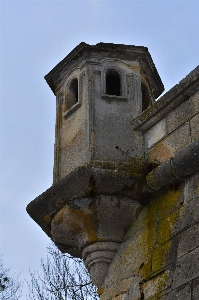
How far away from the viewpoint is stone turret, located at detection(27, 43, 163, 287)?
456cm

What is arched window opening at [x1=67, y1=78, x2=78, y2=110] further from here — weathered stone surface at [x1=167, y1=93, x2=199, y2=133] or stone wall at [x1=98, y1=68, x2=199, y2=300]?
weathered stone surface at [x1=167, y1=93, x2=199, y2=133]

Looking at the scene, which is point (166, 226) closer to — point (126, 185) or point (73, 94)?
point (126, 185)

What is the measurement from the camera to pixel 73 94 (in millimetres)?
5684

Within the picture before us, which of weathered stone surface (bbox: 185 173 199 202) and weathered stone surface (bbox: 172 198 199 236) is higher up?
weathered stone surface (bbox: 185 173 199 202)

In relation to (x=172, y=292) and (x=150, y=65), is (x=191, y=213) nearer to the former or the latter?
(x=172, y=292)

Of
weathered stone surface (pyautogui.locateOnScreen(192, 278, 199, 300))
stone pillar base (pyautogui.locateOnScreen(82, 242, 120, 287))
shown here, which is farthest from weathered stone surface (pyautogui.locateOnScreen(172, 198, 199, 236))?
stone pillar base (pyautogui.locateOnScreen(82, 242, 120, 287))

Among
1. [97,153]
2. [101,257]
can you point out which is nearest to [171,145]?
[97,153]

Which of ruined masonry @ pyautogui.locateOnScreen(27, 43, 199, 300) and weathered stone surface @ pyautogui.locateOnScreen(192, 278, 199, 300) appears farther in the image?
ruined masonry @ pyautogui.locateOnScreen(27, 43, 199, 300)

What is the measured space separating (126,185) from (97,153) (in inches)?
18.3

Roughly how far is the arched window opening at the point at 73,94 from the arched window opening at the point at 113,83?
1.10 feet

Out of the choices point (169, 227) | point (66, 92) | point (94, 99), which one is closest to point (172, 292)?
point (169, 227)

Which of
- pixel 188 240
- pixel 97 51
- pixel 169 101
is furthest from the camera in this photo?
pixel 97 51

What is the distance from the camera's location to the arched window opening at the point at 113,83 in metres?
5.49

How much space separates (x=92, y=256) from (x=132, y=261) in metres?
0.42
